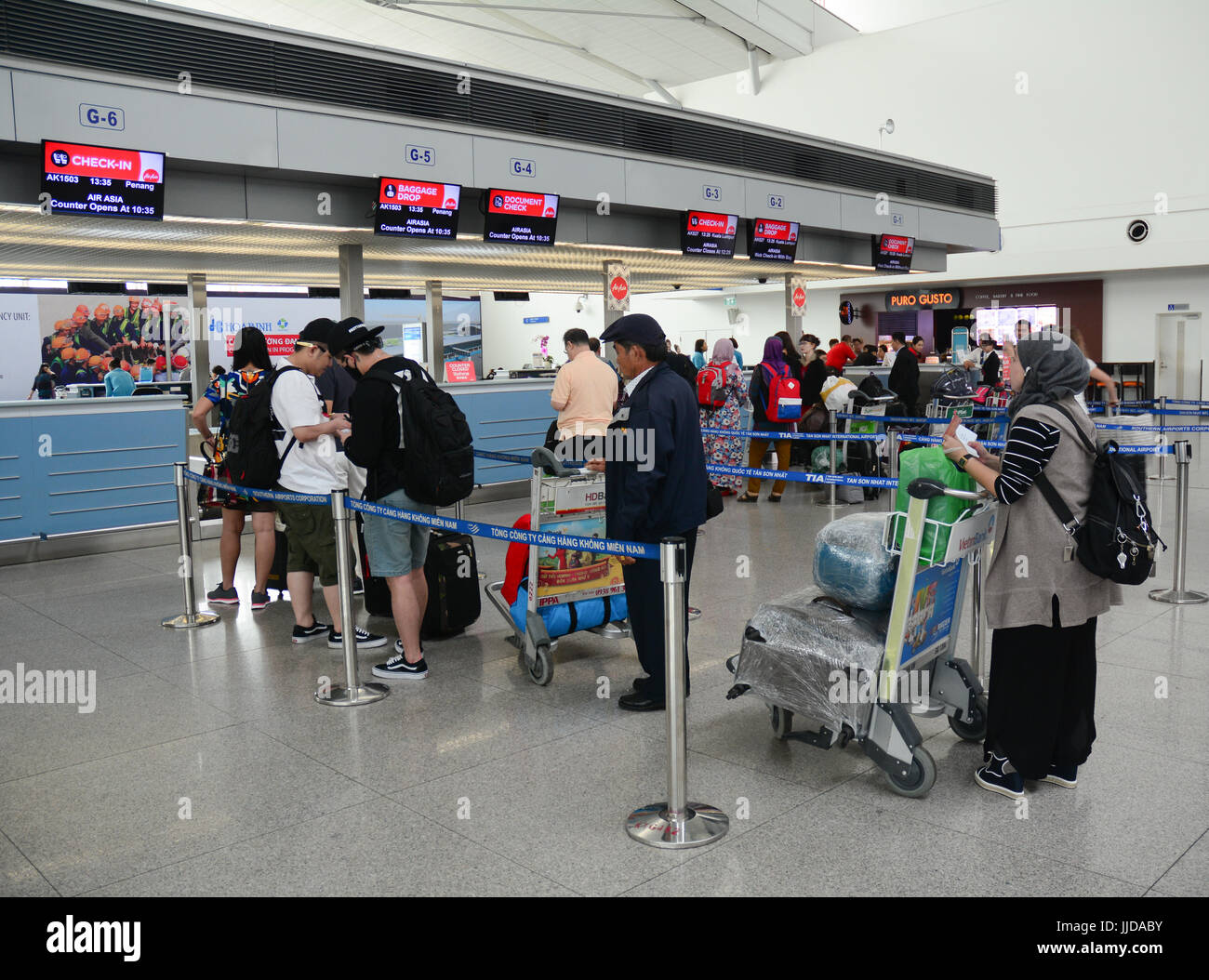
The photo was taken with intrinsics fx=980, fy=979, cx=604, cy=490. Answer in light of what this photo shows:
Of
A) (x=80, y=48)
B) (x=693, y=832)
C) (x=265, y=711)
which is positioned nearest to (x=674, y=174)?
(x=80, y=48)

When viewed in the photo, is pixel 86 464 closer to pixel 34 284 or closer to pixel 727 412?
pixel 727 412

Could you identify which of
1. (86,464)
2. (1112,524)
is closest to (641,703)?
(1112,524)

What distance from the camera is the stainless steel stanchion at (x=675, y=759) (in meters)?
2.92

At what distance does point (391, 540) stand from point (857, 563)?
2.20m

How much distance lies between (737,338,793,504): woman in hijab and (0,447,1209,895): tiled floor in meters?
4.96

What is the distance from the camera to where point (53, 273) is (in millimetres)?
13133

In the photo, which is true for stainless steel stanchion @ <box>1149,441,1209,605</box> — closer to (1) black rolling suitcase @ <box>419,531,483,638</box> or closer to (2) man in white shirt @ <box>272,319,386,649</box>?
(1) black rolling suitcase @ <box>419,531,483,638</box>

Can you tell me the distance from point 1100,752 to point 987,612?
89cm

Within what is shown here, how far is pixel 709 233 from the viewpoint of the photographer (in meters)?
12.8

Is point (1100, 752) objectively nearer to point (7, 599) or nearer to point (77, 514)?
point (7, 599)

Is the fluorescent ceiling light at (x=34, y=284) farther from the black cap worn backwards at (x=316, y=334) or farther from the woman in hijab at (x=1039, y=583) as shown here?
the woman in hijab at (x=1039, y=583)

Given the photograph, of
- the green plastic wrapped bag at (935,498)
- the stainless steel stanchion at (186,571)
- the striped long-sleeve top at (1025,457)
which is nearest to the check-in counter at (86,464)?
the stainless steel stanchion at (186,571)

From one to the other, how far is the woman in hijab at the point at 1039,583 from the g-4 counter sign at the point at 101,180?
7.02 metres

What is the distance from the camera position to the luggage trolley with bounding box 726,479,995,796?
3.22 meters
